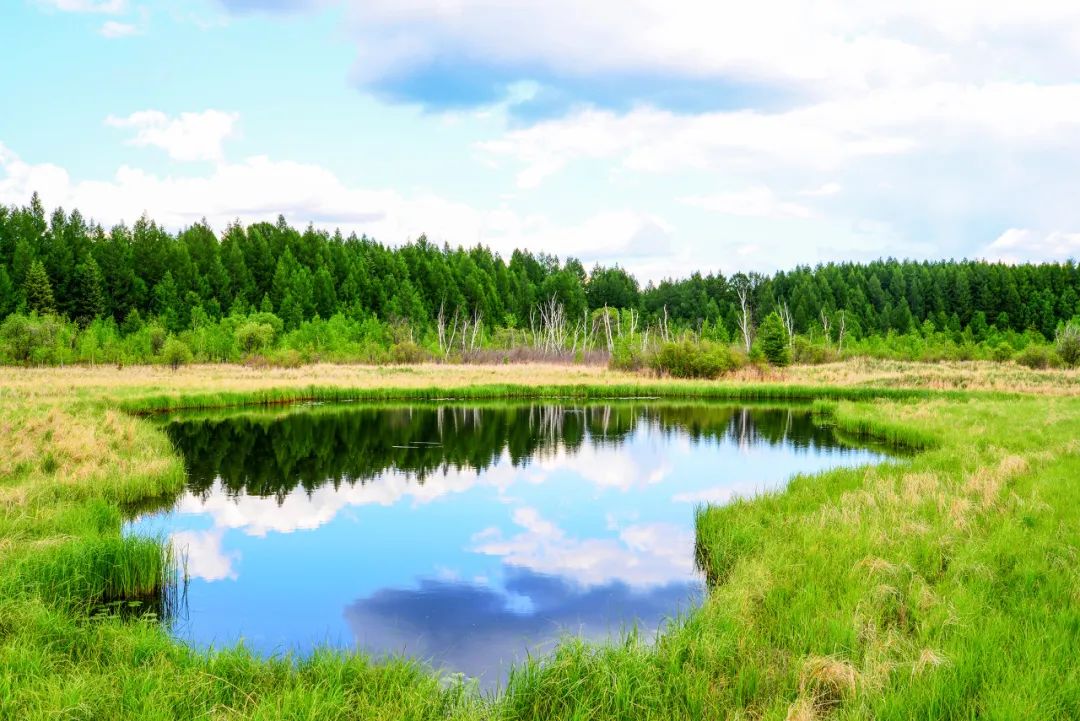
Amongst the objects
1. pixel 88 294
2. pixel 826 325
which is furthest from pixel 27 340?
pixel 826 325

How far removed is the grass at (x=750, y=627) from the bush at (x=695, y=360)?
3366 cm

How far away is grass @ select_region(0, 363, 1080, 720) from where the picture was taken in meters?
6.56

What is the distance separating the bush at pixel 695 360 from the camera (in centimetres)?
5094

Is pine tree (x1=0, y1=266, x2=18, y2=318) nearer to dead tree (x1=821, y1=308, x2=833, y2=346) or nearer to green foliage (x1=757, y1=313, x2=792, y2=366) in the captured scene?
green foliage (x1=757, y1=313, x2=792, y2=366)

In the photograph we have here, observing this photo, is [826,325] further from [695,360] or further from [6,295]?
[6,295]

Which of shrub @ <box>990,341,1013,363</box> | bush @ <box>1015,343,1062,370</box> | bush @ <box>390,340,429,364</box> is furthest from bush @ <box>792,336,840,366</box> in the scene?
bush @ <box>390,340,429,364</box>

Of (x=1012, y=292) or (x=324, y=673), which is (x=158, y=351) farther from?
(x=1012, y=292)

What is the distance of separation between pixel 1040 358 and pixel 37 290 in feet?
305

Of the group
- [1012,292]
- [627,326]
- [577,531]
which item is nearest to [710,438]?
[577,531]

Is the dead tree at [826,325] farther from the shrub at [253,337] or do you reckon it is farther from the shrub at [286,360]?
the shrub at [253,337]

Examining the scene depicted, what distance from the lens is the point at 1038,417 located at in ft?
82.4

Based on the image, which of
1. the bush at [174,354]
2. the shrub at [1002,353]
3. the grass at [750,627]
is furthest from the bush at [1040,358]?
the bush at [174,354]

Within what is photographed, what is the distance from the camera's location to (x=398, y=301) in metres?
96.3

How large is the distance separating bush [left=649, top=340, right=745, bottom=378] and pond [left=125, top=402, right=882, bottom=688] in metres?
19.8
